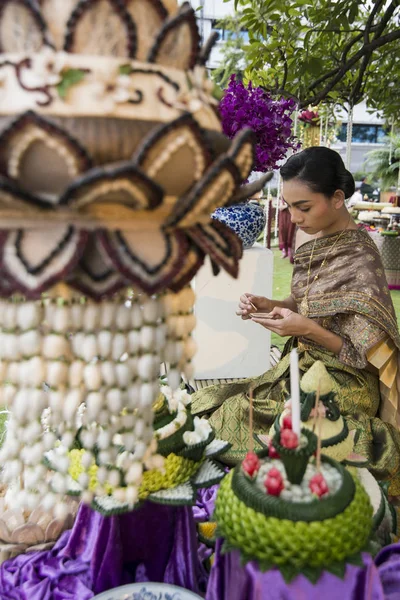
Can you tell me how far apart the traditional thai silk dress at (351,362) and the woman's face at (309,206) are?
93 millimetres

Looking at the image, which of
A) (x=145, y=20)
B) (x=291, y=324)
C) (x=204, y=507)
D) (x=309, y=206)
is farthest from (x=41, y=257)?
(x=309, y=206)

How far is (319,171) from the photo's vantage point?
1687mm

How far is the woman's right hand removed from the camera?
190 cm

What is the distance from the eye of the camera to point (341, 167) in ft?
5.74

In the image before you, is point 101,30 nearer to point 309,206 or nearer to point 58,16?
point 58,16

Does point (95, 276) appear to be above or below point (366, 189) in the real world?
below

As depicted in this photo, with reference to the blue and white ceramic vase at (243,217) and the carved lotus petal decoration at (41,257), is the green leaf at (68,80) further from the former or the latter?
the blue and white ceramic vase at (243,217)

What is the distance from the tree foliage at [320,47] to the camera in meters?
2.38

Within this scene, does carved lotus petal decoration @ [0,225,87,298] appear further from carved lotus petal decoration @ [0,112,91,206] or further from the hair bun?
the hair bun

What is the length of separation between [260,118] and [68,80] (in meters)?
1.64

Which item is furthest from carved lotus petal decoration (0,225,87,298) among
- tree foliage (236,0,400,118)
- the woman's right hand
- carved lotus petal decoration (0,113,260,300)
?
tree foliage (236,0,400,118)

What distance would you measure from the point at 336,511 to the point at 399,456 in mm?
900

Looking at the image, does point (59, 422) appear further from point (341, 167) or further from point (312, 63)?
point (312, 63)

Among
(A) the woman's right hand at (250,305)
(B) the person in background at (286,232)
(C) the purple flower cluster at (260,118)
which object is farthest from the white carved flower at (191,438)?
(B) the person in background at (286,232)
